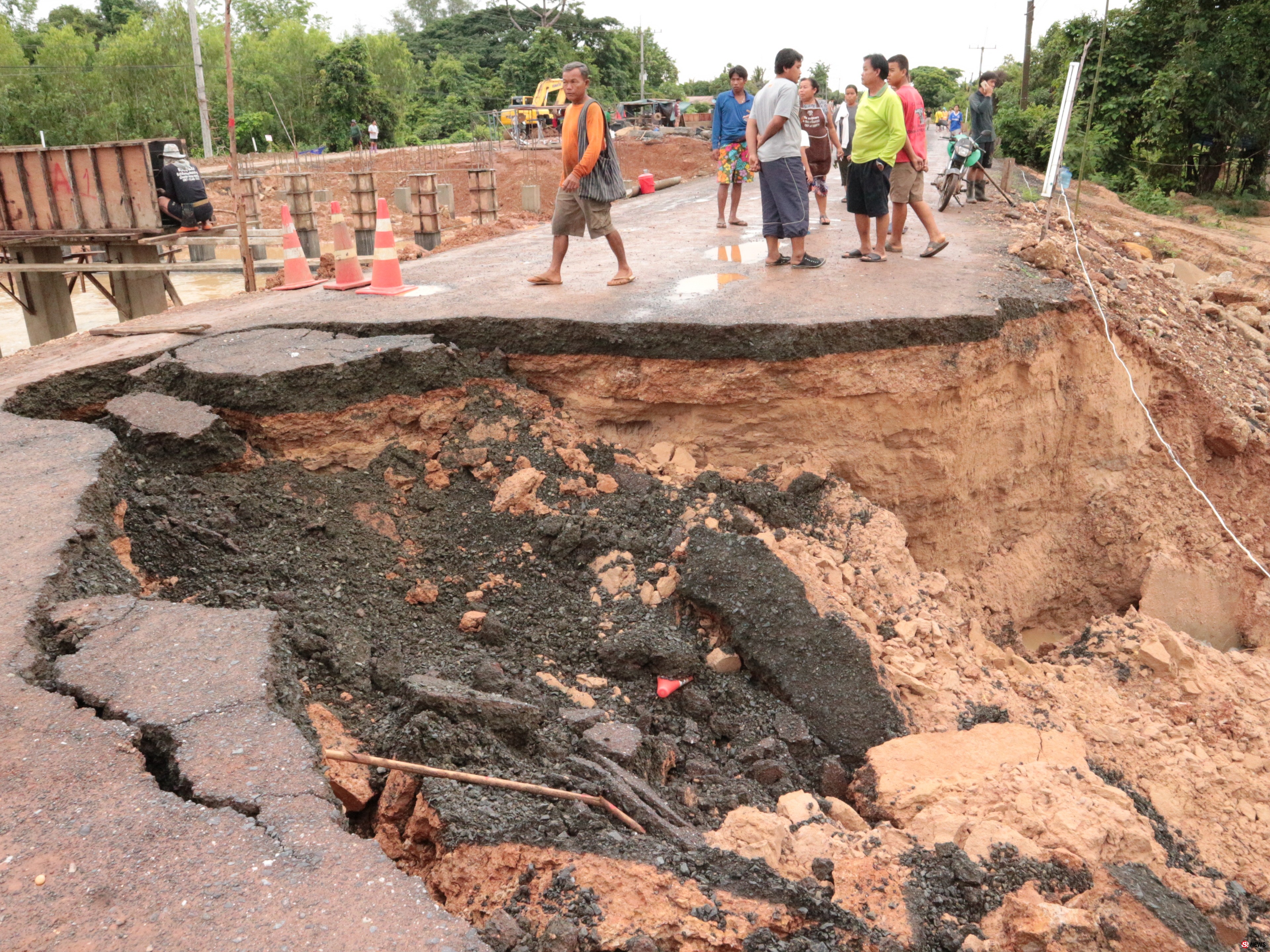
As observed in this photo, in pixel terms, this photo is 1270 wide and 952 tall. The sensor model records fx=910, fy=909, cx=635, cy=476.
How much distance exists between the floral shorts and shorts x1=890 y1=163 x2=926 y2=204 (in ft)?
6.36

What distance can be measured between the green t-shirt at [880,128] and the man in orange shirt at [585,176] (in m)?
1.77

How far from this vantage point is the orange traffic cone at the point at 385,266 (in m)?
6.78

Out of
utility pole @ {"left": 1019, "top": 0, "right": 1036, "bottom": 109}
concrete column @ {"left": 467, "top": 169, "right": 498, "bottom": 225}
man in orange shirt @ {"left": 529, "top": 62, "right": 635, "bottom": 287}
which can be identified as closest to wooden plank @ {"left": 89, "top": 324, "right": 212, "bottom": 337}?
man in orange shirt @ {"left": 529, "top": 62, "right": 635, "bottom": 287}

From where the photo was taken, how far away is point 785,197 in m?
6.64

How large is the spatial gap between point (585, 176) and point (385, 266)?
1.78m

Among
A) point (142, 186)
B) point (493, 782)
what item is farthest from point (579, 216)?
point (142, 186)

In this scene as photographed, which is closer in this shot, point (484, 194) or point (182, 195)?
point (182, 195)

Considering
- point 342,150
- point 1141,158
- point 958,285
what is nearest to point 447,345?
point 958,285

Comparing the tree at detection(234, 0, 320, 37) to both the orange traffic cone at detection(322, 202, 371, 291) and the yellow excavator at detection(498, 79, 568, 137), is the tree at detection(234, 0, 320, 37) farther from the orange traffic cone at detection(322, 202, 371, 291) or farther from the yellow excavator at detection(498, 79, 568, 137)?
→ the orange traffic cone at detection(322, 202, 371, 291)

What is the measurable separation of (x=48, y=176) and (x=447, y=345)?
757 cm

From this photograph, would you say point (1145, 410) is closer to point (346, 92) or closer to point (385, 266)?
point (385, 266)

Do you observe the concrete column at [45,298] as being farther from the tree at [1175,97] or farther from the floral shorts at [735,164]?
the tree at [1175,97]

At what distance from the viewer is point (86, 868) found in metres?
2.11

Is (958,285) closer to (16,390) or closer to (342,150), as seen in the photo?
(16,390)
